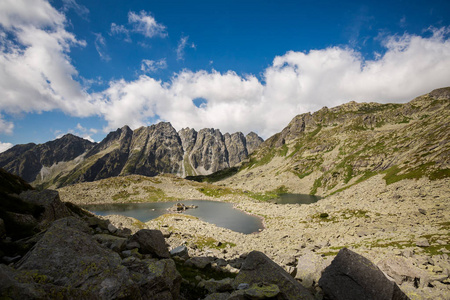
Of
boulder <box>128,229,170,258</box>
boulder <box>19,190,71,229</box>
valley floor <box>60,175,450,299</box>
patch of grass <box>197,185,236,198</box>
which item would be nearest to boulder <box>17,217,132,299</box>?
boulder <box>128,229,170,258</box>

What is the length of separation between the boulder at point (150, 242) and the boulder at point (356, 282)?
39.8ft

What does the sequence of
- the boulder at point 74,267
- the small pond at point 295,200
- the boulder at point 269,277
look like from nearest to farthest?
the boulder at point 74,267 < the boulder at point 269,277 < the small pond at point 295,200

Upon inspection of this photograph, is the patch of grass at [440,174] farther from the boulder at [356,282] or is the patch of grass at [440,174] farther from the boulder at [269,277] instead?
the boulder at [269,277]

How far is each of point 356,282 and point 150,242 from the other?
14497 mm

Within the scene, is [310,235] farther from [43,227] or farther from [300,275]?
[43,227]

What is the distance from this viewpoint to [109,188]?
165m

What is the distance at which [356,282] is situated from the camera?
1109cm

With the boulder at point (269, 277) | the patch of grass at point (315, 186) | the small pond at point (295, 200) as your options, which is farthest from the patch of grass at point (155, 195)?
the boulder at point (269, 277)

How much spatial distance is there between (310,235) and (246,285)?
150 ft

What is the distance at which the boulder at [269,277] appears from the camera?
1027cm

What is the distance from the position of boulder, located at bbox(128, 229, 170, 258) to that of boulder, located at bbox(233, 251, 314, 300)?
23.4 feet

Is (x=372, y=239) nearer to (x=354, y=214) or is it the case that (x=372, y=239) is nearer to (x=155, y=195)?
(x=354, y=214)

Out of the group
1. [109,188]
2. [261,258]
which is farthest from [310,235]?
[109,188]

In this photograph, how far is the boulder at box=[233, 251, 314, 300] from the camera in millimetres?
10266
